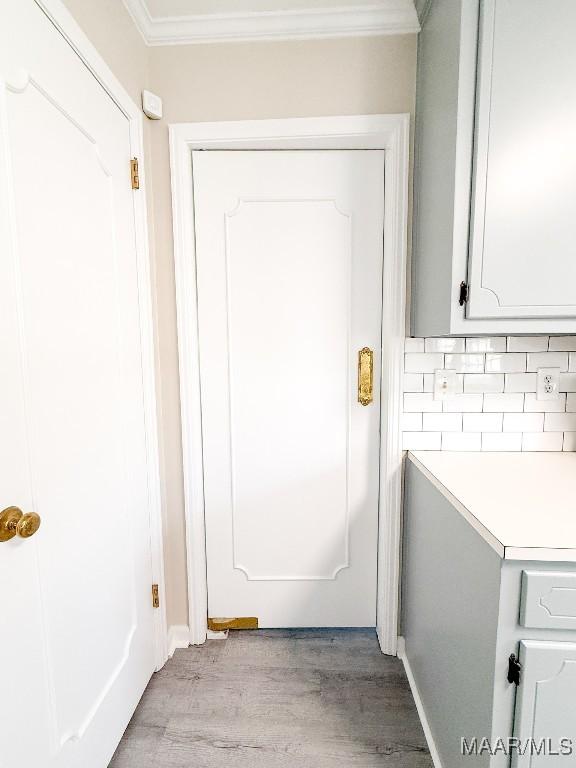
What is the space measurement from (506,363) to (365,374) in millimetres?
522

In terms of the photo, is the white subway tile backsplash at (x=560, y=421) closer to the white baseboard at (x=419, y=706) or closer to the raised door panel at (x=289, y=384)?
the raised door panel at (x=289, y=384)

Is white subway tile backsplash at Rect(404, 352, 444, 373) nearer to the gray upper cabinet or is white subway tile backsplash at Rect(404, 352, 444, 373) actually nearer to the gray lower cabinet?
the gray upper cabinet

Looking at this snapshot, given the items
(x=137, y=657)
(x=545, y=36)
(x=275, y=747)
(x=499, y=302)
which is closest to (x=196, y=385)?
(x=137, y=657)

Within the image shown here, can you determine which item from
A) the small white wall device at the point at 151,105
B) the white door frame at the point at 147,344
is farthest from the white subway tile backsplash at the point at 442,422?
the small white wall device at the point at 151,105

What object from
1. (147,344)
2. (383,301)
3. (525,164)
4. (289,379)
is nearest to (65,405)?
(147,344)

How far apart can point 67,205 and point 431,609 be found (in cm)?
157

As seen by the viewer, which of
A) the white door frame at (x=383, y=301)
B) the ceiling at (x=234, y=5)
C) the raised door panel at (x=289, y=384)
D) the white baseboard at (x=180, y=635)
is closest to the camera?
the ceiling at (x=234, y=5)

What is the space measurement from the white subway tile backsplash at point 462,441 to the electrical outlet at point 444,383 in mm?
153

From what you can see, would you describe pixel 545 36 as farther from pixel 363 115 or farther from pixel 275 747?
pixel 275 747

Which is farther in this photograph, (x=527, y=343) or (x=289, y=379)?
(x=289, y=379)

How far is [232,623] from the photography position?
5.36 feet

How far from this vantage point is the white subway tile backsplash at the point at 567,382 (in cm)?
139

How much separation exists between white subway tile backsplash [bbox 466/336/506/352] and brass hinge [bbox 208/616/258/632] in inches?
57.3

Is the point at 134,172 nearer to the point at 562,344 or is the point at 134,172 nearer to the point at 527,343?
the point at 527,343
